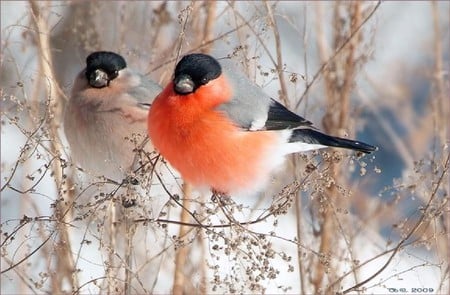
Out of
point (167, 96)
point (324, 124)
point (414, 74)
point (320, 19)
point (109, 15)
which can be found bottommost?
point (167, 96)

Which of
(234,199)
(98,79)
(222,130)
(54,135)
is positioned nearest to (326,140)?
(222,130)

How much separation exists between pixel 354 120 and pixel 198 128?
3.17 ft

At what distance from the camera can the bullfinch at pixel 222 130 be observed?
6.65 ft

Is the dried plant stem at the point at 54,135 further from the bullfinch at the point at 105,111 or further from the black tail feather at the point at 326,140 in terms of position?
the black tail feather at the point at 326,140

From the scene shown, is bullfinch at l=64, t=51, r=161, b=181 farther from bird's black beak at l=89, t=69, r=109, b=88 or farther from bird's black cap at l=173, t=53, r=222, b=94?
bird's black cap at l=173, t=53, r=222, b=94

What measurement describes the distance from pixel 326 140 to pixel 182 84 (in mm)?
373

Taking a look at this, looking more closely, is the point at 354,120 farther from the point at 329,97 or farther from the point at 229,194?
the point at 229,194

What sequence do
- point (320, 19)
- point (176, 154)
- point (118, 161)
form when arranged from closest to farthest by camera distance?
point (176, 154), point (118, 161), point (320, 19)

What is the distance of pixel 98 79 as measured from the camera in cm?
257

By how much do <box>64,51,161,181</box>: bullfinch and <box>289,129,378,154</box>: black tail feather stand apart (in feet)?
1.53

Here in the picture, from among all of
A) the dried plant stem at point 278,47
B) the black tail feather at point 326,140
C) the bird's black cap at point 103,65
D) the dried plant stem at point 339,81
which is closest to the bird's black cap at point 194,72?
the dried plant stem at point 278,47

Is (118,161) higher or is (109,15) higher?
(109,15)

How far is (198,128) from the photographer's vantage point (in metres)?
2.04

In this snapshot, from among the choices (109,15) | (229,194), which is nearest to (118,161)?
(229,194)
